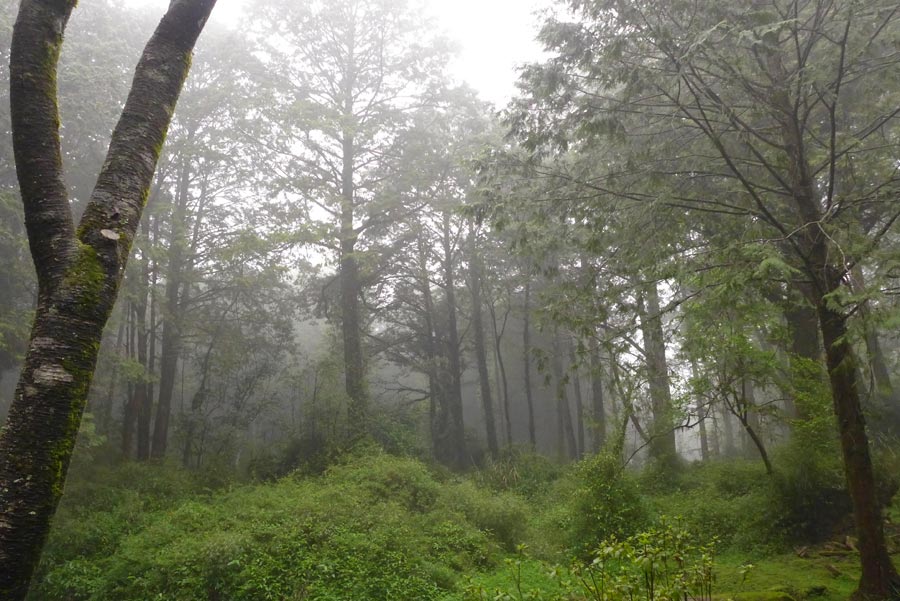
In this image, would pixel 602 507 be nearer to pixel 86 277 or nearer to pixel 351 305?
pixel 86 277

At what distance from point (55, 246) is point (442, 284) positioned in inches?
690

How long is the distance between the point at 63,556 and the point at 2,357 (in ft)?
23.2

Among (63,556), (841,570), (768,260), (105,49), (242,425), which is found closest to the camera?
(768,260)

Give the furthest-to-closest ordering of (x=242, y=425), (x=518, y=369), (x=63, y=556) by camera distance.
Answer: (x=518, y=369) < (x=242, y=425) < (x=63, y=556)

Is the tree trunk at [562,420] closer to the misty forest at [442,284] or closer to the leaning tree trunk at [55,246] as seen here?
the misty forest at [442,284]

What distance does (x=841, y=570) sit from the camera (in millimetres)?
6578

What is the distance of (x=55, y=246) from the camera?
100.0 inches

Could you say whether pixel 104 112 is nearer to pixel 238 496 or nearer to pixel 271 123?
pixel 271 123

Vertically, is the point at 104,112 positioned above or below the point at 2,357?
above

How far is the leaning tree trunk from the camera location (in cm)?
220

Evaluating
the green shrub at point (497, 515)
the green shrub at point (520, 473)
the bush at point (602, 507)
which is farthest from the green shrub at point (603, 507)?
the green shrub at point (520, 473)

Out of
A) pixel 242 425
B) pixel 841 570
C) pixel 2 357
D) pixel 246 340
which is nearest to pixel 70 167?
pixel 2 357

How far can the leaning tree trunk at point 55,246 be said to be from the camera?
2.20m

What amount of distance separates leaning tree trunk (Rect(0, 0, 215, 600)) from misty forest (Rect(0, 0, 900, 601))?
0.01 metres
